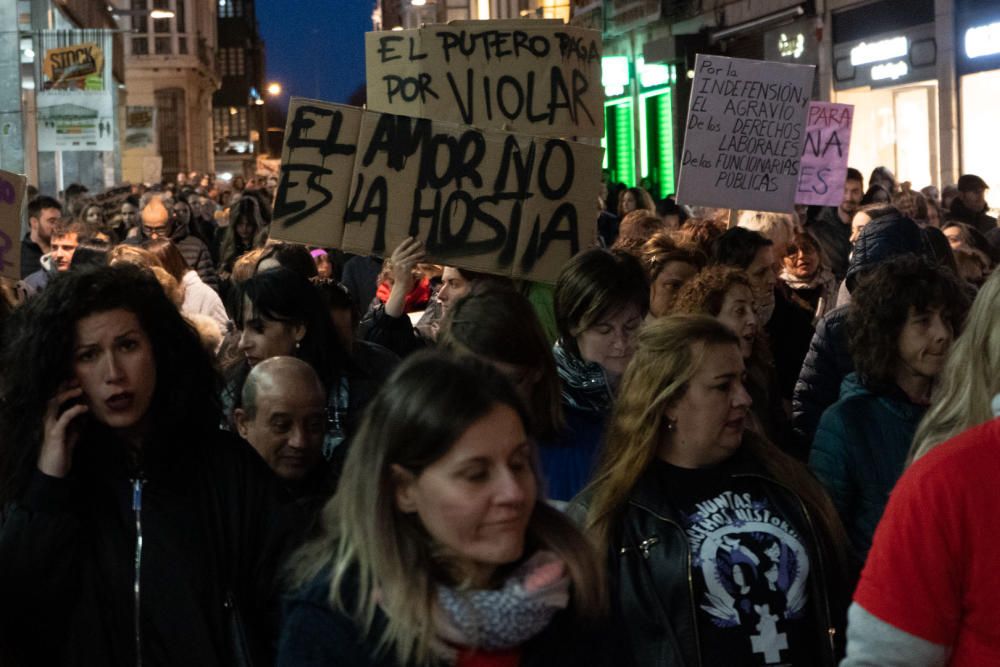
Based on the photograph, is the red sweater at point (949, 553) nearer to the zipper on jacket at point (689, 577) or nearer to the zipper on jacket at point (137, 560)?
the zipper on jacket at point (689, 577)

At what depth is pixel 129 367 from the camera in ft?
11.3

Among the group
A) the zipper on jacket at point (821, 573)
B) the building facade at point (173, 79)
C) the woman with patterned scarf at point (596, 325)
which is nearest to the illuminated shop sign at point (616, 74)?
the woman with patterned scarf at point (596, 325)

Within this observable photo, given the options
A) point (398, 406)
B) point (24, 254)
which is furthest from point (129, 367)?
point (24, 254)

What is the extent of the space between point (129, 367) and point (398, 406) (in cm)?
101

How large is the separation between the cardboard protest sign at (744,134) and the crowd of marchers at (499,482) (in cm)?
325

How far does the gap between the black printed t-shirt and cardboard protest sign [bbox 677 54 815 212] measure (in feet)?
19.1

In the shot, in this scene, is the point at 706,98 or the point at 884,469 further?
the point at 706,98

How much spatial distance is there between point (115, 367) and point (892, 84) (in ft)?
62.4

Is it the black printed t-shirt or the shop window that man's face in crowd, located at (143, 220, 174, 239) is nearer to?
the black printed t-shirt

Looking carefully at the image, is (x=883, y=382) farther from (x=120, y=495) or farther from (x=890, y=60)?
(x=890, y=60)

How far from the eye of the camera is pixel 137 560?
3.24 meters

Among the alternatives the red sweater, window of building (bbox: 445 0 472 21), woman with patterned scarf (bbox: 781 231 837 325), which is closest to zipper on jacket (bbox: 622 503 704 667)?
the red sweater

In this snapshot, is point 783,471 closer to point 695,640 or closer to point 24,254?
point 695,640

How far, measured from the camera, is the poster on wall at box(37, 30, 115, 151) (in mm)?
24516
